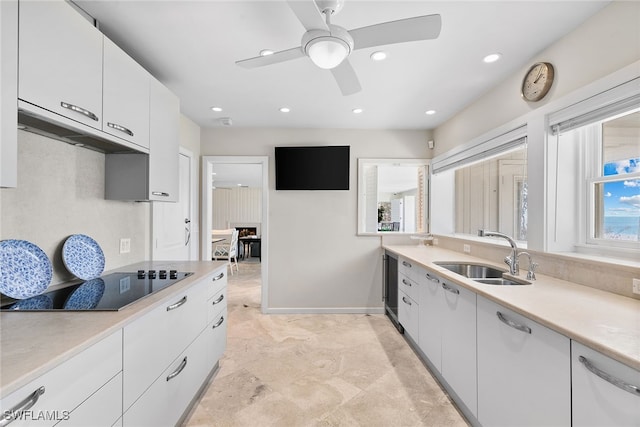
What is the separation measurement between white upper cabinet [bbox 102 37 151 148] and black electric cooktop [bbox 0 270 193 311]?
0.84 m

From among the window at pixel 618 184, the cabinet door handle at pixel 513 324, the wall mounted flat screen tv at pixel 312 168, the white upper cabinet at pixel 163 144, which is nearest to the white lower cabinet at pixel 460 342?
the cabinet door handle at pixel 513 324

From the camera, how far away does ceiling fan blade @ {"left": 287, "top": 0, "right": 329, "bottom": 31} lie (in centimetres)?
121

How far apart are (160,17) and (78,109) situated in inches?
29.0

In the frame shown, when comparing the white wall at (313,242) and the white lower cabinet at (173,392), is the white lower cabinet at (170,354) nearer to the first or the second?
the white lower cabinet at (173,392)

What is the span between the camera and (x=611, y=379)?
92cm

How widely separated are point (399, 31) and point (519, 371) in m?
1.66

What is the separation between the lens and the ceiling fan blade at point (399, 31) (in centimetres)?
129

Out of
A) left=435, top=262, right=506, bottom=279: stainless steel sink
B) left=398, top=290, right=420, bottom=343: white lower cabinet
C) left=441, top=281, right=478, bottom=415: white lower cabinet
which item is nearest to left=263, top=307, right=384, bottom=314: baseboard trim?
left=398, top=290, right=420, bottom=343: white lower cabinet

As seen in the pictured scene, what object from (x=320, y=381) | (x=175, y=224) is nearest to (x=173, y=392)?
(x=320, y=381)

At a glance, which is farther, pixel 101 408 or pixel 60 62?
pixel 60 62

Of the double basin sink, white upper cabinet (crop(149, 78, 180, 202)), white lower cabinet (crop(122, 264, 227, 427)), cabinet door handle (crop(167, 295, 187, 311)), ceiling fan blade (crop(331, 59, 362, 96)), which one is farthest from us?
the double basin sink

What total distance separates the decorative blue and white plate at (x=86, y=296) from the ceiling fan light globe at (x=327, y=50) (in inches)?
60.5

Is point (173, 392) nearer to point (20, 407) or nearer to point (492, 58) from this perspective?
point (20, 407)

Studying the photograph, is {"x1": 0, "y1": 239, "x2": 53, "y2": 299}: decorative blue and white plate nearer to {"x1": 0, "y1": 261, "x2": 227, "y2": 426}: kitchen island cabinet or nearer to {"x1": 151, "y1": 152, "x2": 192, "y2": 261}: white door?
{"x1": 0, "y1": 261, "x2": 227, "y2": 426}: kitchen island cabinet
